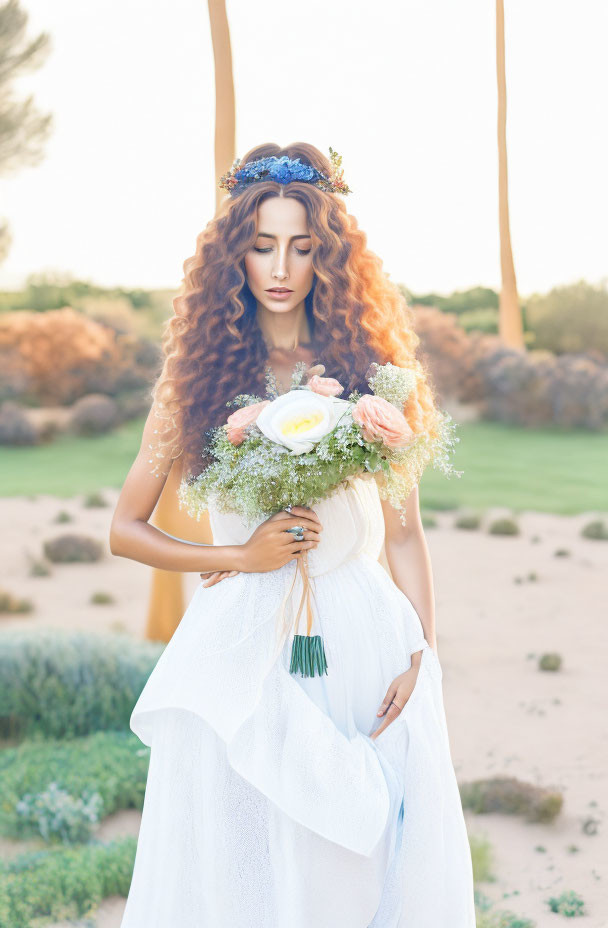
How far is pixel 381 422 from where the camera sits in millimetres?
1914

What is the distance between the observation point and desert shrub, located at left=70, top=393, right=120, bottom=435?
1335 cm

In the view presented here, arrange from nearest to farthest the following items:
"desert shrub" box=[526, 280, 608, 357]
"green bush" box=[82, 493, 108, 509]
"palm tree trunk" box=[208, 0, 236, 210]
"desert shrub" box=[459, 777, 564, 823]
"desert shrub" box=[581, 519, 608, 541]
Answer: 1. "desert shrub" box=[459, 777, 564, 823]
2. "palm tree trunk" box=[208, 0, 236, 210]
3. "desert shrub" box=[581, 519, 608, 541]
4. "desert shrub" box=[526, 280, 608, 357]
5. "green bush" box=[82, 493, 108, 509]

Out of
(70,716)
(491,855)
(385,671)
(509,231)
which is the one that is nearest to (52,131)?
(509,231)

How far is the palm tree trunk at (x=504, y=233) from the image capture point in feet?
34.8

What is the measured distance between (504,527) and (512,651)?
14.1ft

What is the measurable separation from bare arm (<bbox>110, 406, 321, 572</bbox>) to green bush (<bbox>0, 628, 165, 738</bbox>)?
3.69 meters

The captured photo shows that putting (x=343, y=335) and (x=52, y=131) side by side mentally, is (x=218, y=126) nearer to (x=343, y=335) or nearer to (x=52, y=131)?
(x=52, y=131)

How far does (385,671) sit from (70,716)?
3.91 meters

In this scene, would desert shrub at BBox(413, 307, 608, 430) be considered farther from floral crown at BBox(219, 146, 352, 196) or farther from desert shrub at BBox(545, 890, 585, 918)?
floral crown at BBox(219, 146, 352, 196)

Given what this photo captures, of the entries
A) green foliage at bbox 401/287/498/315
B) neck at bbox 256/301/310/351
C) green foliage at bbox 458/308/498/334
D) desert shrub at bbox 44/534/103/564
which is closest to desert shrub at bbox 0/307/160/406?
desert shrub at bbox 44/534/103/564

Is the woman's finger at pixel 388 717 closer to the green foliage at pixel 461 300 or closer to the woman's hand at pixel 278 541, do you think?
the woman's hand at pixel 278 541

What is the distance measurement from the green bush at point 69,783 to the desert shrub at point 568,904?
6.86 feet

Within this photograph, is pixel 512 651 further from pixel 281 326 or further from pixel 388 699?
pixel 281 326

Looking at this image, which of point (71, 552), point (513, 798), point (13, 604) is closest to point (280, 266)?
point (513, 798)
